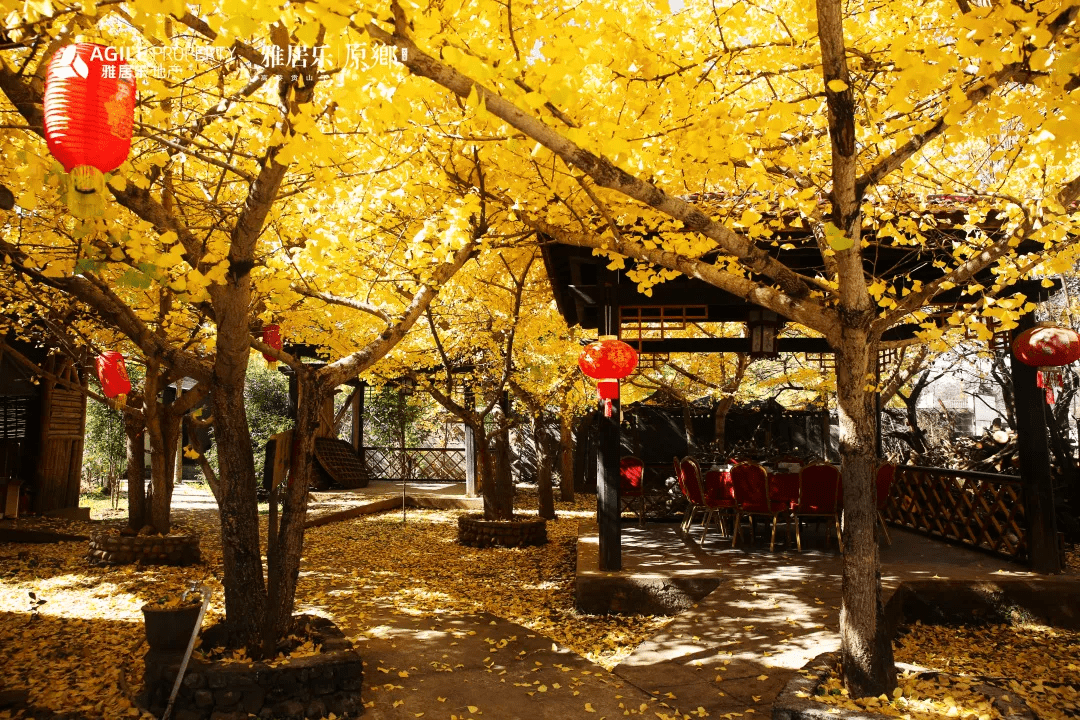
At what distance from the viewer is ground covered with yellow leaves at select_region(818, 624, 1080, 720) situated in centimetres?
324

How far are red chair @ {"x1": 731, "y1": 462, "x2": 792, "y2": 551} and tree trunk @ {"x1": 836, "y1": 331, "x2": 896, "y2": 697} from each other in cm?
384

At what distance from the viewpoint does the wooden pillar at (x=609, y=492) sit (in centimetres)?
634

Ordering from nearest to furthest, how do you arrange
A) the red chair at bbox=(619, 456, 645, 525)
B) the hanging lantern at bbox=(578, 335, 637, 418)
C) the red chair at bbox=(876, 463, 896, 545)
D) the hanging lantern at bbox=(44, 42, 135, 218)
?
the hanging lantern at bbox=(44, 42, 135, 218) → the hanging lantern at bbox=(578, 335, 637, 418) → the red chair at bbox=(876, 463, 896, 545) → the red chair at bbox=(619, 456, 645, 525)

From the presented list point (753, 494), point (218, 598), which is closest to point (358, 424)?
point (218, 598)

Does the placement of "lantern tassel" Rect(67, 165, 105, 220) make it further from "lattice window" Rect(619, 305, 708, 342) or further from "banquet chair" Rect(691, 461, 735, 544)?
"lattice window" Rect(619, 305, 708, 342)

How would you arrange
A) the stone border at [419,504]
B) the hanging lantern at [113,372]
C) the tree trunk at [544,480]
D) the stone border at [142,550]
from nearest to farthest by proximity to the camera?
the hanging lantern at [113,372] < the stone border at [142,550] < the tree trunk at [544,480] < the stone border at [419,504]

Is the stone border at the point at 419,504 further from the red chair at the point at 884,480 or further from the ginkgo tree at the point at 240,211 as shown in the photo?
the red chair at the point at 884,480

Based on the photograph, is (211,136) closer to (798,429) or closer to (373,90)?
(373,90)

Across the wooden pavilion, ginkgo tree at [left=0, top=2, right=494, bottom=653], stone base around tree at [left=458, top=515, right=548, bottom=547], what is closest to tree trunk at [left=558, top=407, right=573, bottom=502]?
stone base around tree at [left=458, top=515, right=548, bottom=547]

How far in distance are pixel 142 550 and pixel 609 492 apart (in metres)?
4.84

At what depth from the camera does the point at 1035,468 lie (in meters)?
6.28

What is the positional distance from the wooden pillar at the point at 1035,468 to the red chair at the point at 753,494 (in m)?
2.01

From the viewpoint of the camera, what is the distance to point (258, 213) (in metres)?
3.89

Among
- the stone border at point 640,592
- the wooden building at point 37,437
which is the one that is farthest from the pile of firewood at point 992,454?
the wooden building at point 37,437
